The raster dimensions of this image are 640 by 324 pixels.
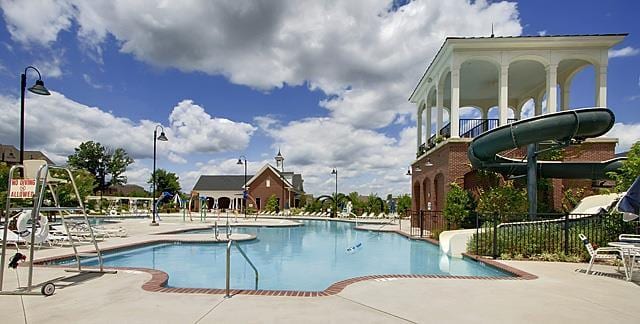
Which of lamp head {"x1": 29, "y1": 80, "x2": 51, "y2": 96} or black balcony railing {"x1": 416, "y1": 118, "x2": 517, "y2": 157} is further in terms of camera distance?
black balcony railing {"x1": 416, "y1": 118, "x2": 517, "y2": 157}

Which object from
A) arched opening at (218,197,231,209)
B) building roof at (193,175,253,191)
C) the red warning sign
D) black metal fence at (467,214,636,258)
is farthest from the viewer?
arched opening at (218,197,231,209)

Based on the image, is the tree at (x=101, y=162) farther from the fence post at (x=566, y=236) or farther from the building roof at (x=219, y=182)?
the fence post at (x=566, y=236)

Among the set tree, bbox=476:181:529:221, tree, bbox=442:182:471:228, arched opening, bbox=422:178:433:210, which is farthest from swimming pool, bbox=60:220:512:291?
arched opening, bbox=422:178:433:210

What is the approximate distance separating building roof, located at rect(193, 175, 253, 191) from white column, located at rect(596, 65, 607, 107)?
156 ft

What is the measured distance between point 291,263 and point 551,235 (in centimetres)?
732

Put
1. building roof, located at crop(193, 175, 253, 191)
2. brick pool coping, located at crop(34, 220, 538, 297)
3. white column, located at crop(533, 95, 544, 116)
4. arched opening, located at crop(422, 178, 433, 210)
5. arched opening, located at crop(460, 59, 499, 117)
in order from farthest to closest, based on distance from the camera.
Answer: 1. building roof, located at crop(193, 175, 253, 191)
2. white column, located at crop(533, 95, 544, 116)
3. arched opening, located at crop(422, 178, 433, 210)
4. arched opening, located at crop(460, 59, 499, 117)
5. brick pool coping, located at crop(34, 220, 538, 297)

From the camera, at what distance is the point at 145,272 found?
7.59m

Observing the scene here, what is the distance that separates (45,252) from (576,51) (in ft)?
69.2

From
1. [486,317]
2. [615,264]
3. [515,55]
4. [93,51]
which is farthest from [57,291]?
[515,55]

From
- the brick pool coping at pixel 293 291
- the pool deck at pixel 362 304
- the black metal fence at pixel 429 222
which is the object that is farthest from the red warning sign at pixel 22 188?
the black metal fence at pixel 429 222

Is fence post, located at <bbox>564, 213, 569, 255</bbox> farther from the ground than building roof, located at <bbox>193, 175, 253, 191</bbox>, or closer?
closer

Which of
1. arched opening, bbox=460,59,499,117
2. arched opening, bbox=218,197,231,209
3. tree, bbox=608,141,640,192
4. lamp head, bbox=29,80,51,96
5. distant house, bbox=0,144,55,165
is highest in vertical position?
arched opening, bbox=460,59,499,117

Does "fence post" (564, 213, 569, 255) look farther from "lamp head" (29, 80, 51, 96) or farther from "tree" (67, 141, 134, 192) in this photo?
"tree" (67, 141, 134, 192)

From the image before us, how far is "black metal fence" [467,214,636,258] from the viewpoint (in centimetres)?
1005
